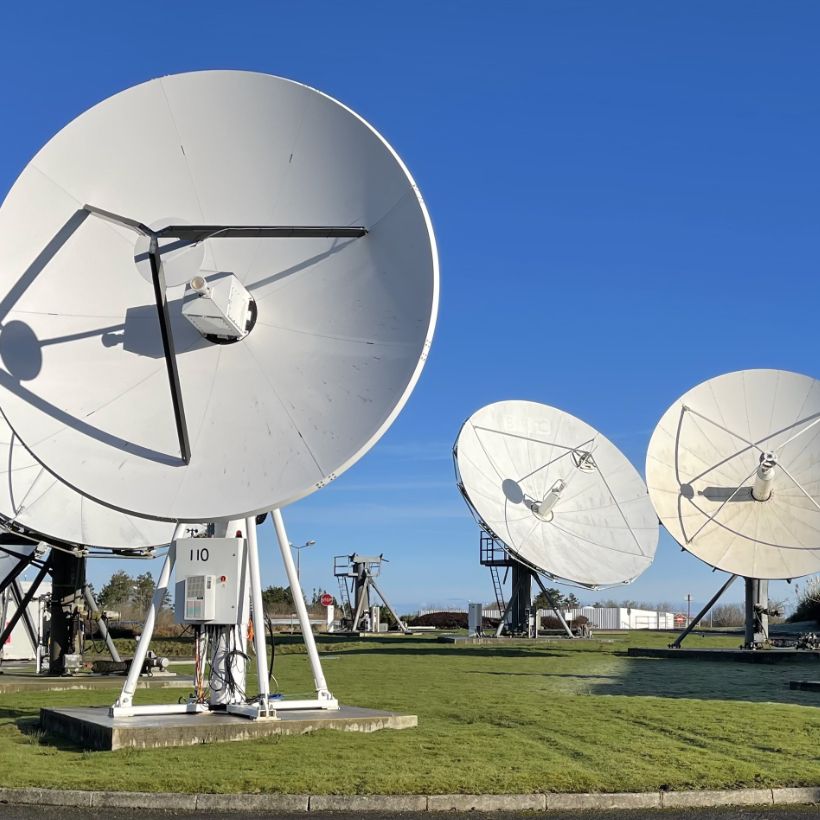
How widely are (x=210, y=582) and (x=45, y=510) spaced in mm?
11338

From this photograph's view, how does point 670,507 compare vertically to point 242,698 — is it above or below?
above

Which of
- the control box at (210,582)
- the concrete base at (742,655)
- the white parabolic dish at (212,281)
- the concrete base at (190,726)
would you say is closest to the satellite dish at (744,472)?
the concrete base at (742,655)

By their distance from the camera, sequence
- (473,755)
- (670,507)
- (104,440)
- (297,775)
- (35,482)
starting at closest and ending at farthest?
1. (297,775)
2. (473,755)
3. (104,440)
4. (35,482)
5. (670,507)

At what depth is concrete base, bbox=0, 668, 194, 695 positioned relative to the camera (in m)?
24.9

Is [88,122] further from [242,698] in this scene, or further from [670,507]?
[670,507]

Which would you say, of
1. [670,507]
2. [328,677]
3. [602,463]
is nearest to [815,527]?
[670,507]

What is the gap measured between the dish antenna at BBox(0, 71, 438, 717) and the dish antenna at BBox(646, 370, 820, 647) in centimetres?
2369

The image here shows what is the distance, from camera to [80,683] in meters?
25.8

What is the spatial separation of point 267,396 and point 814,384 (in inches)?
1164

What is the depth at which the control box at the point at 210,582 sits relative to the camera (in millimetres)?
16125

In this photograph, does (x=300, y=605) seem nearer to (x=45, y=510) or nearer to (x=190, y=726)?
(x=190, y=726)

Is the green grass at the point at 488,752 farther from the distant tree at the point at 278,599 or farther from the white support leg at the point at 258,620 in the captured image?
the distant tree at the point at 278,599

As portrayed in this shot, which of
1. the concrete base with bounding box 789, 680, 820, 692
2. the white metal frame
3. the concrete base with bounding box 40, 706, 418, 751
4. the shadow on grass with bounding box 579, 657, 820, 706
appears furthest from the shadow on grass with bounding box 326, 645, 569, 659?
the concrete base with bounding box 40, 706, 418, 751

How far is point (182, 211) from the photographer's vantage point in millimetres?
16609
